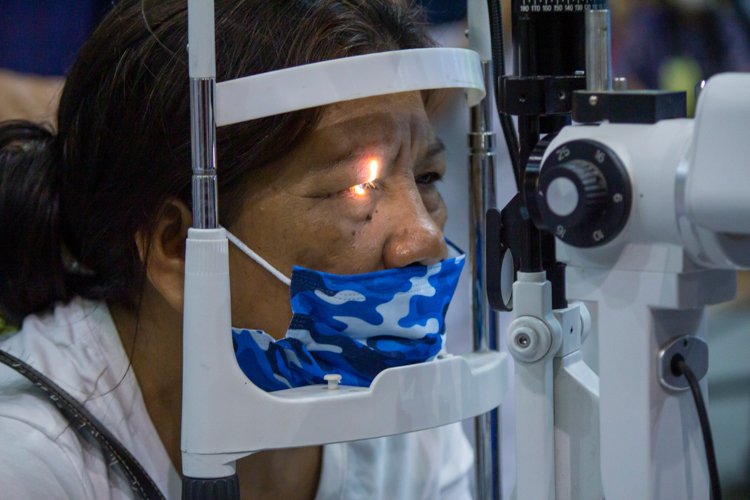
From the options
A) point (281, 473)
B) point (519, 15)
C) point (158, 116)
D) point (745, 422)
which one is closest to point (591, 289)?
point (519, 15)

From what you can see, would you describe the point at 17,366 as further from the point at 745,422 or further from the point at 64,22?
the point at 745,422

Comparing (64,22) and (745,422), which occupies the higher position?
(64,22)

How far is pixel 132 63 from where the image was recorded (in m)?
0.98

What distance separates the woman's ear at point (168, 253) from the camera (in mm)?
988

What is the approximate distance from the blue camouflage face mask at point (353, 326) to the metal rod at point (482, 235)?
0.11 m

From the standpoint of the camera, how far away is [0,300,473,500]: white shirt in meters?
0.90

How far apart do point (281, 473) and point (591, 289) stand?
0.70 meters

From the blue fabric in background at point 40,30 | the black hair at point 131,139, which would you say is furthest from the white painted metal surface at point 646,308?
the blue fabric in background at point 40,30

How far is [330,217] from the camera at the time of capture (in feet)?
3.08

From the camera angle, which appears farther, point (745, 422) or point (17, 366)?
point (745, 422)

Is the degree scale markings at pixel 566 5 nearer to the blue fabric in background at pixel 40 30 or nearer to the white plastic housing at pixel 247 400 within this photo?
the white plastic housing at pixel 247 400

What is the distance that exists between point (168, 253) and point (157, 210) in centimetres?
6

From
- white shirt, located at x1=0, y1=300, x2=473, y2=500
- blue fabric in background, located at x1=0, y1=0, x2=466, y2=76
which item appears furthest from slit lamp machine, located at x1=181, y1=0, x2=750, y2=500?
blue fabric in background, located at x1=0, y1=0, x2=466, y2=76

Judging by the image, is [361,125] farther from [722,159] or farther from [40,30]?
[40,30]
